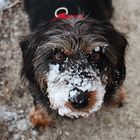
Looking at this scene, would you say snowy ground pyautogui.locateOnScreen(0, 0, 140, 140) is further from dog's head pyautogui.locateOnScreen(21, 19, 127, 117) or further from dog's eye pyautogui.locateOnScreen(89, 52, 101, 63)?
dog's eye pyautogui.locateOnScreen(89, 52, 101, 63)

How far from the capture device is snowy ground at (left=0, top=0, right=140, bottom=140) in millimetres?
3705

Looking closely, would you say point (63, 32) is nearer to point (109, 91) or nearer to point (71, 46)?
→ point (71, 46)

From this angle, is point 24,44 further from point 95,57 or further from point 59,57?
point 95,57

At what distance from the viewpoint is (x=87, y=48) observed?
2887mm

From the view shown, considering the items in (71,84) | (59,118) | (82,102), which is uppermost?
(71,84)

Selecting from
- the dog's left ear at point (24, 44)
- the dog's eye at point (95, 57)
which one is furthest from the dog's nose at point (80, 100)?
the dog's left ear at point (24, 44)

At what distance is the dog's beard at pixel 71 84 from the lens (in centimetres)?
280

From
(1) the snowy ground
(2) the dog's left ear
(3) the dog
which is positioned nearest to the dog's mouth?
(3) the dog

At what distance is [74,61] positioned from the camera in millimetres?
2863

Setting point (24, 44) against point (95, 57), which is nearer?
point (95, 57)

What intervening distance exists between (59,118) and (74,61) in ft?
3.23

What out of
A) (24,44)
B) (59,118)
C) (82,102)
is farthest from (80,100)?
(59,118)

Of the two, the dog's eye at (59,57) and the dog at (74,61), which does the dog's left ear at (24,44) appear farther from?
the dog's eye at (59,57)

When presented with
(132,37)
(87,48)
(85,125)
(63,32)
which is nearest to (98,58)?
(87,48)
